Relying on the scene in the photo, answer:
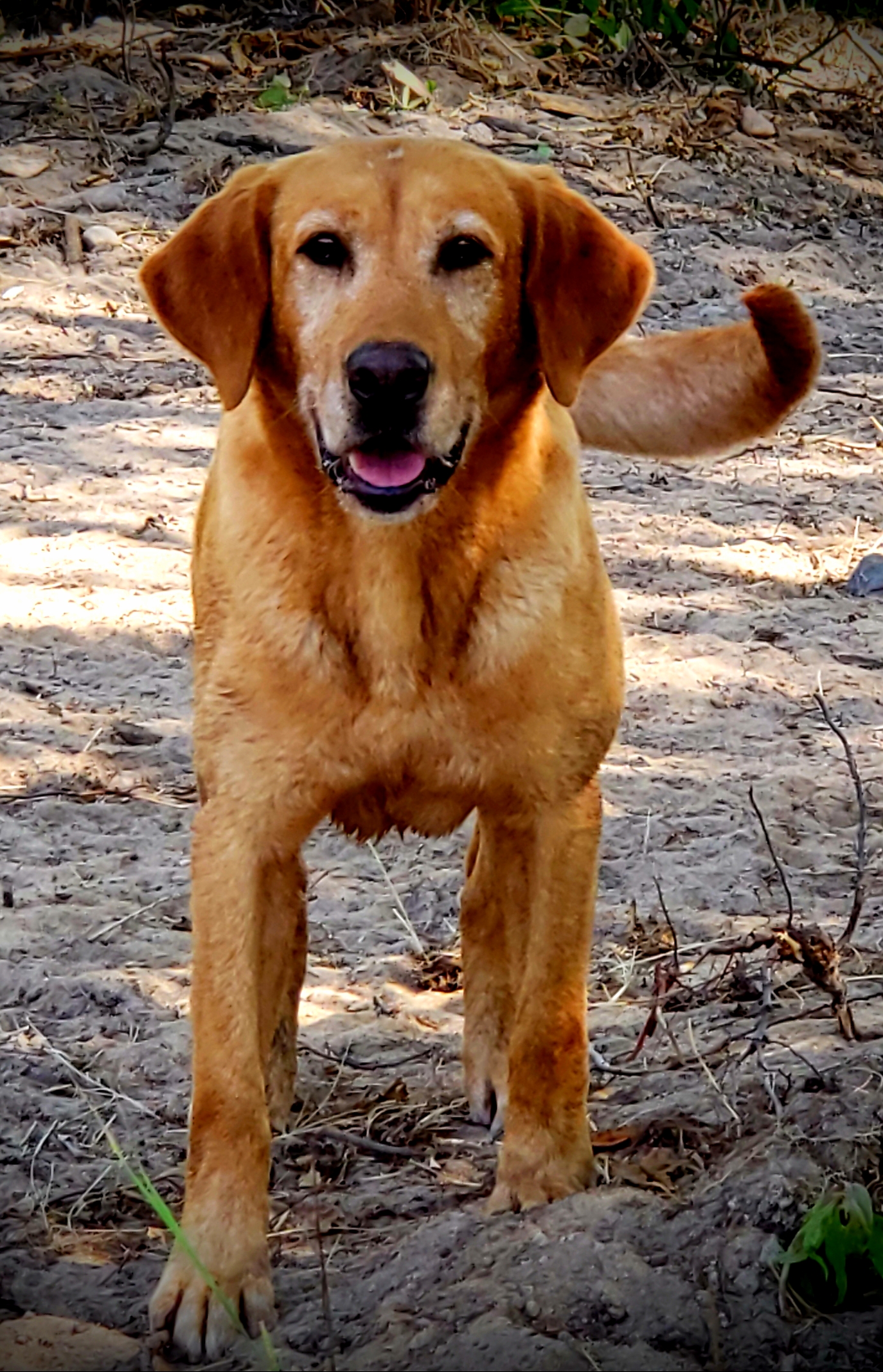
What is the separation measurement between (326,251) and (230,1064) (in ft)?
4.26

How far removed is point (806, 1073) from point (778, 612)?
2.49 meters

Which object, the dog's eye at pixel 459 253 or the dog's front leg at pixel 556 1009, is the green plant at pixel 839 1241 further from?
the dog's eye at pixel 459 253

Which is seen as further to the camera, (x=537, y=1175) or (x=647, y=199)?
(x=647, y=199)

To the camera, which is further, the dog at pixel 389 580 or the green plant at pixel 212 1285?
the dog at pixel 389 580

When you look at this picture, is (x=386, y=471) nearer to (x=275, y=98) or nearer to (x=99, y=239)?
(x=99, y=239)

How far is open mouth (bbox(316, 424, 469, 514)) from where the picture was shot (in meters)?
3.00

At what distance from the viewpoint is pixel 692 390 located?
3.87m

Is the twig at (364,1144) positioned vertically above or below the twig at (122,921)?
above

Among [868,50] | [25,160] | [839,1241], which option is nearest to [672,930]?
[839,1241]

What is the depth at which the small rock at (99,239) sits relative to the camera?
767 cm

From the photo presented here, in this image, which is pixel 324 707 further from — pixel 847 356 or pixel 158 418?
pixel 847 356

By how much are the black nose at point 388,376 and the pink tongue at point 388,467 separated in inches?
3.6

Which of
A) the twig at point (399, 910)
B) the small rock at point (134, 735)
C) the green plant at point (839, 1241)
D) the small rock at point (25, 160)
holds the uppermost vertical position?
the green plant at point (839, 1241)

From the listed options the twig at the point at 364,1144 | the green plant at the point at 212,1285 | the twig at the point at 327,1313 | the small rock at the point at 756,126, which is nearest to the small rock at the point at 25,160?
the small rock at the point at 756,126
